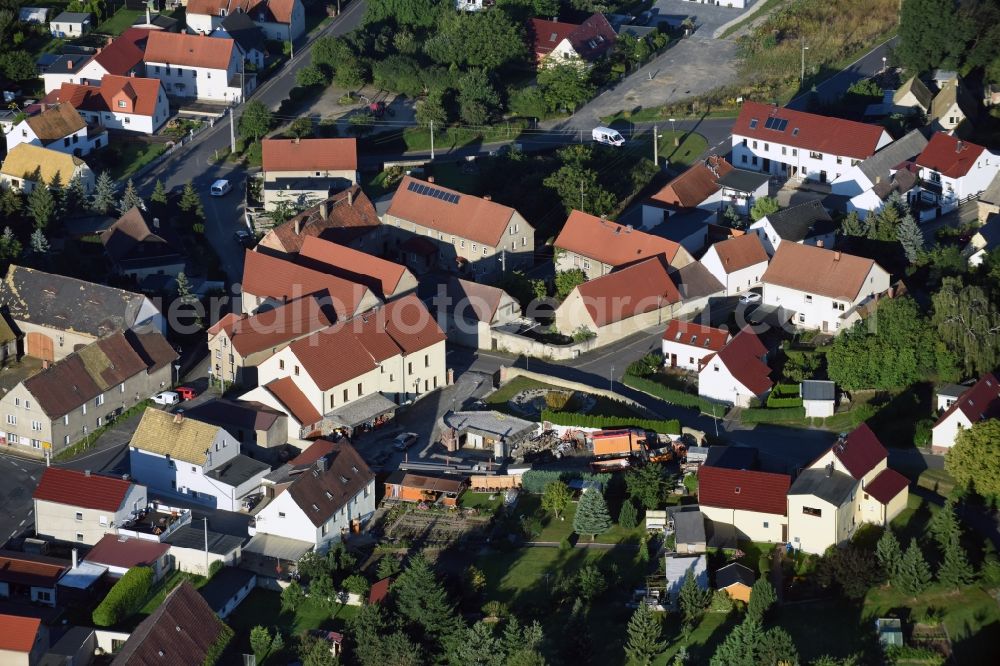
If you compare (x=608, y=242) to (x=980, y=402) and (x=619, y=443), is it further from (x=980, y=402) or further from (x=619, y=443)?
(x=980, y=402)

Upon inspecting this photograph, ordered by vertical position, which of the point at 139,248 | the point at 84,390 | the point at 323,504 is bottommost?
the point at 323,504

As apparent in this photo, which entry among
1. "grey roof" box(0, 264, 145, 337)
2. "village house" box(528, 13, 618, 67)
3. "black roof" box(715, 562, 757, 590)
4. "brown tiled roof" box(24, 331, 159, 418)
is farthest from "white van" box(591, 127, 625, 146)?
"black roof" box(715, 562, 757, 590)

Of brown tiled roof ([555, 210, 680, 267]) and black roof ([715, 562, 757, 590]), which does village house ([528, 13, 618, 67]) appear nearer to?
brown tiled roof ([555, 210, 680, 267])

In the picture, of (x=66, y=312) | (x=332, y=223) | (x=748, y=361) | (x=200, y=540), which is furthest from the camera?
(x=332, y=223)

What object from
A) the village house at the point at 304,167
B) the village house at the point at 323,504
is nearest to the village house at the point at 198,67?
the village house at the point at 304,167

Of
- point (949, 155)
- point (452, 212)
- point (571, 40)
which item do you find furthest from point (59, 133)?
point (949, 155)

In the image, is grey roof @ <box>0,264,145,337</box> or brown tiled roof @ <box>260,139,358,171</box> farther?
brown tiled roof @ <box>260,139,358,171</box>
